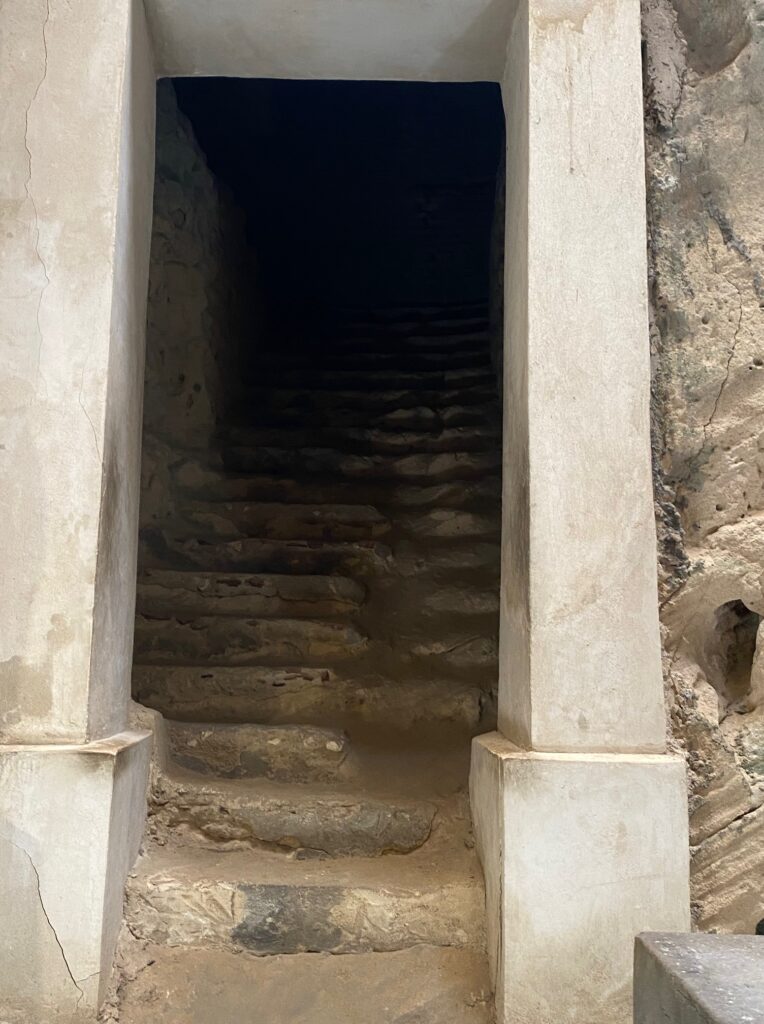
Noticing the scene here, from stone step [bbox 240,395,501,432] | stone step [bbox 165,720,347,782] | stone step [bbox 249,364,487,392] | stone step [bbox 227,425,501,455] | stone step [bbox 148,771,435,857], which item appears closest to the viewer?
stone step [bbox 148,771,435,857]

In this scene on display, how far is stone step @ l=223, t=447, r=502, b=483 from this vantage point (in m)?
4.41

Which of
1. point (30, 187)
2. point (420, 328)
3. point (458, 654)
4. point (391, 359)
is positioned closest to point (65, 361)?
point (30, 187)

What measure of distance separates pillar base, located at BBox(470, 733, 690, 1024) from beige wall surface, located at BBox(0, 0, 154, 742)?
3.06ft

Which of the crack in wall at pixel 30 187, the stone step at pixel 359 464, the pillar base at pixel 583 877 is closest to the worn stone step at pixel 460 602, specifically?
the stone step at pixel 359 464

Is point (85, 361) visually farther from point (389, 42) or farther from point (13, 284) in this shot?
point (389, 42)

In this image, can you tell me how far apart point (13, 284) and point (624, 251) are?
4.44 feet

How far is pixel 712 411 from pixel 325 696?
1688 millimetres

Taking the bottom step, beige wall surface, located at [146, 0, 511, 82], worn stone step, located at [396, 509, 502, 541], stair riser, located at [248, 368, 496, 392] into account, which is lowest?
the bottom step

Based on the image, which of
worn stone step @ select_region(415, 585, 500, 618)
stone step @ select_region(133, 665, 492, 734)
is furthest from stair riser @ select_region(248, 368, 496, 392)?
stone step @ select_region(133, 665, 492, 734)

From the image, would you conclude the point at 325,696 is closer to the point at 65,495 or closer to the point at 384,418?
the point at 65,495

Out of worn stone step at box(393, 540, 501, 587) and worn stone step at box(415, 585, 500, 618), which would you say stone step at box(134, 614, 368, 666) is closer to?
worn stone step at box(415, 585, 500, 618)

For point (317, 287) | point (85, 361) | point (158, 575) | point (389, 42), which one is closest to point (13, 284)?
point (85, 361)

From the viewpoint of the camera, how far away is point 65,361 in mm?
1956

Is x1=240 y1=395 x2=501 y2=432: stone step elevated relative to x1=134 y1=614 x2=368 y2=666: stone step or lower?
elevated
